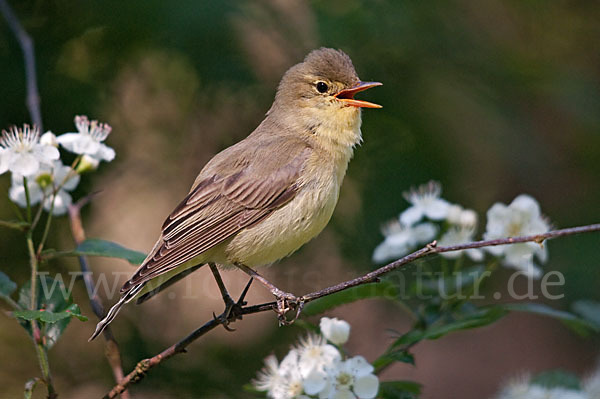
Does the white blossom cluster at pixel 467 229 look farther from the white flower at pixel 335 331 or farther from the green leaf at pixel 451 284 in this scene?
the white flower at pixel 335 331

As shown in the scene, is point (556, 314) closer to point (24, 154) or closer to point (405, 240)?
point (405, 240)

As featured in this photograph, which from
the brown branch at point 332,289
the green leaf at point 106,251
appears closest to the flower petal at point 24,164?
the green leaf at point 106,251

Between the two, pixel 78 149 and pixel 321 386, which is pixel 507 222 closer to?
pixel 321 386

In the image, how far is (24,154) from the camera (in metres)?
2.60

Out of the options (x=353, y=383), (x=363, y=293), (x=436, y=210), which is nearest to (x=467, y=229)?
(x=436, y=210)

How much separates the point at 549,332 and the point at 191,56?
149 inches

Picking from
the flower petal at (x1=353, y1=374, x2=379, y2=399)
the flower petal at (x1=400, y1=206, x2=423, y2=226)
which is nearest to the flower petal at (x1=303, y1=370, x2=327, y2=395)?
the flower petal at (x1=353, y1=374, x2=379, y2=399)

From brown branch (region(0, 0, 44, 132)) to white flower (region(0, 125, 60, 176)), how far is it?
0.25 meters

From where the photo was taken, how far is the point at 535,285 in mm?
5027

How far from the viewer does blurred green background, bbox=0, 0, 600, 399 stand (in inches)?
146

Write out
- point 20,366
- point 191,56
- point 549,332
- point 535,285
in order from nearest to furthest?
point 191,56, point 20,366, point 535,285, point 549,332

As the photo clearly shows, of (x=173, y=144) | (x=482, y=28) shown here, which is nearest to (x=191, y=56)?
(x=173, y=144)

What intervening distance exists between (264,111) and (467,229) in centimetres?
149

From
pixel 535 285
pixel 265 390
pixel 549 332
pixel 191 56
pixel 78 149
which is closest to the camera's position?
pixel 265 390
